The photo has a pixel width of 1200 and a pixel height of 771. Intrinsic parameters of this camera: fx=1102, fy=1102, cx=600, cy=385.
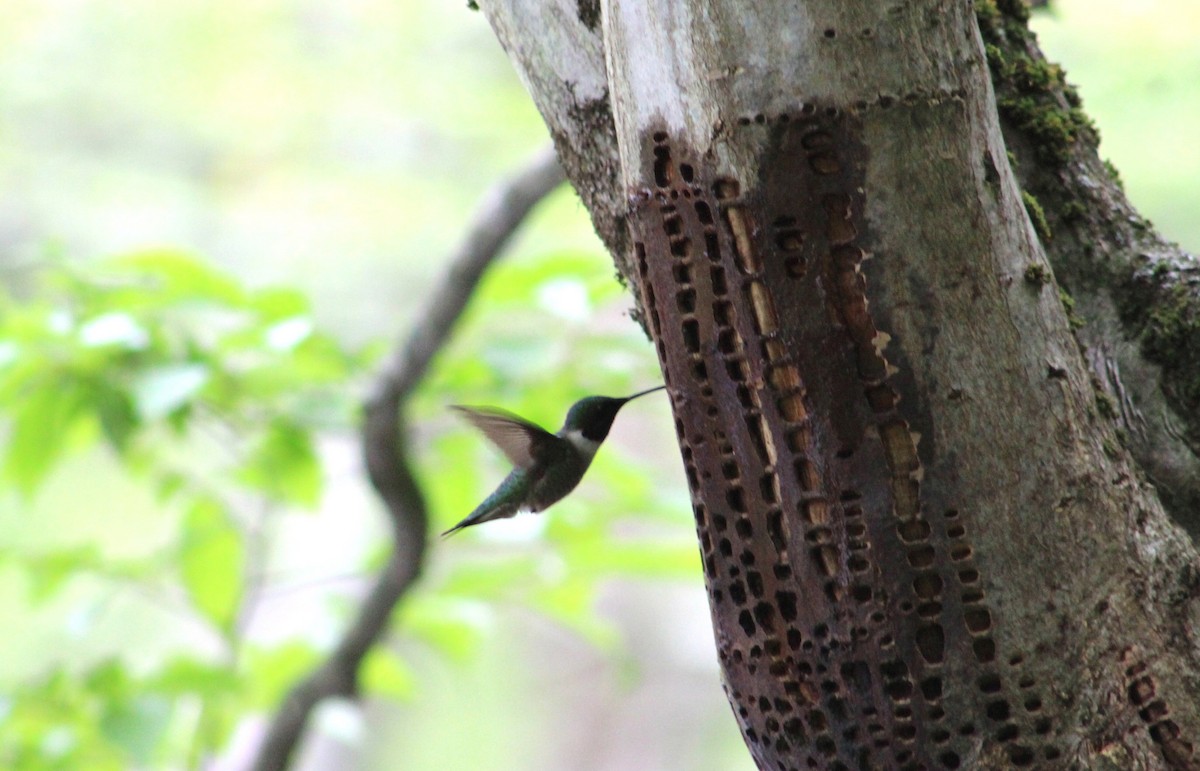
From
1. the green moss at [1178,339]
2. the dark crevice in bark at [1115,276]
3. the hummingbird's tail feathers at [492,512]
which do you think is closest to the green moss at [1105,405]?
the dark crevice in bark at [1115,276]

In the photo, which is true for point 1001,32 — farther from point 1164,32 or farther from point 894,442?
point 1164,32

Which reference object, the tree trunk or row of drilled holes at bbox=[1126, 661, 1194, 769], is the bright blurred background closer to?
the tree trunk

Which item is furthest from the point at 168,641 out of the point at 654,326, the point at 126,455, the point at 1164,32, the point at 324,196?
the point at 654,326

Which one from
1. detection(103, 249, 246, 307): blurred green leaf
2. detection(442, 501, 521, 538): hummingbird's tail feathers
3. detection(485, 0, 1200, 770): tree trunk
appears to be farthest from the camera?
detection(103, 249, 246, 307): blurred green leaf

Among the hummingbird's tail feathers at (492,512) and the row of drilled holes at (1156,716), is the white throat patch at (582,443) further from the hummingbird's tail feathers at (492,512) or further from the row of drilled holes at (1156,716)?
the row of drilled holes at (1156,716)

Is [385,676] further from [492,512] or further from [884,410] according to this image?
[884,410]

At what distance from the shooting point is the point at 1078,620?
0.95m

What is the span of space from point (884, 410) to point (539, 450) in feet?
3.11

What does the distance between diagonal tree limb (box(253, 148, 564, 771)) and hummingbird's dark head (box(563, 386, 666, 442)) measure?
57 centimetres

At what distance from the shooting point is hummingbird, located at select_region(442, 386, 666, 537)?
166 cm

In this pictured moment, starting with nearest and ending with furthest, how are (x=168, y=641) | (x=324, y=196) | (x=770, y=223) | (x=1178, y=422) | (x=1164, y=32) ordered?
(x=770, y=223) < (x=1178, y=422) < (x=1164, y=32) < (x=324, y=196) < (x=168, y=641)

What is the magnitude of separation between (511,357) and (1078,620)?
1.42 metres

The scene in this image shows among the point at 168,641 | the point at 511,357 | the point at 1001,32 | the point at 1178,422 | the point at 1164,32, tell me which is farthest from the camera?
the point at 168,641

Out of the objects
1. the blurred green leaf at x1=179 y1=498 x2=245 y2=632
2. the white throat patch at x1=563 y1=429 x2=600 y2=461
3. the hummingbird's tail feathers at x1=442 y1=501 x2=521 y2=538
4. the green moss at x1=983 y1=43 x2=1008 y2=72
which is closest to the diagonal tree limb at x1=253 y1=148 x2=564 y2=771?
the blurred green leaf at x1=179 y1=498 x2=245 y2=632
